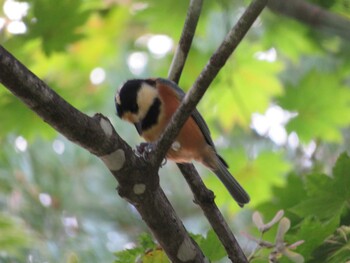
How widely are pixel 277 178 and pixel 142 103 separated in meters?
0.71

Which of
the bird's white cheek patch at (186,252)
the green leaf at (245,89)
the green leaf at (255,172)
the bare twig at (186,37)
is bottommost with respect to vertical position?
the bird's white cheek patch at (186,252)

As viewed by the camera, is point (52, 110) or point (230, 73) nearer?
point (52, 110)

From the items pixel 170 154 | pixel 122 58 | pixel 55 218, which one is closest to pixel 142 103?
pixel 170 154

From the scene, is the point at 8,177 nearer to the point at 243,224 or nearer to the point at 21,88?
the point at 243,224

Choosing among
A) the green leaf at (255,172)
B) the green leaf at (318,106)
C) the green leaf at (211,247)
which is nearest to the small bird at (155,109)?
the green leaf at (211,247)

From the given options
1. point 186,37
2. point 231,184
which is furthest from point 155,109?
point 231,184

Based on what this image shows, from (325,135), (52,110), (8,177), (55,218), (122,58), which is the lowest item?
(52,110)

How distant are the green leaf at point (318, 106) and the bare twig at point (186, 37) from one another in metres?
0.70

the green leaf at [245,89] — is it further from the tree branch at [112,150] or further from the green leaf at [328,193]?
the tree branch at [112,150]

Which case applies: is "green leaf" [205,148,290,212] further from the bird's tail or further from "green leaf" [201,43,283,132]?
the bird's tail

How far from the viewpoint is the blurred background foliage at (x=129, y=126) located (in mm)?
1711

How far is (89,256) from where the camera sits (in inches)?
80.0

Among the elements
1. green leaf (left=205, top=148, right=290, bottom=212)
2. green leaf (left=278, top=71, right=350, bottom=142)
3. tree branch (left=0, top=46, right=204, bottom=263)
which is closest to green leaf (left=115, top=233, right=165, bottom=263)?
tree branch (left=0, top=46, right=204, bottom=263)

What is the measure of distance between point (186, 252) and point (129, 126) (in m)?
1.60
